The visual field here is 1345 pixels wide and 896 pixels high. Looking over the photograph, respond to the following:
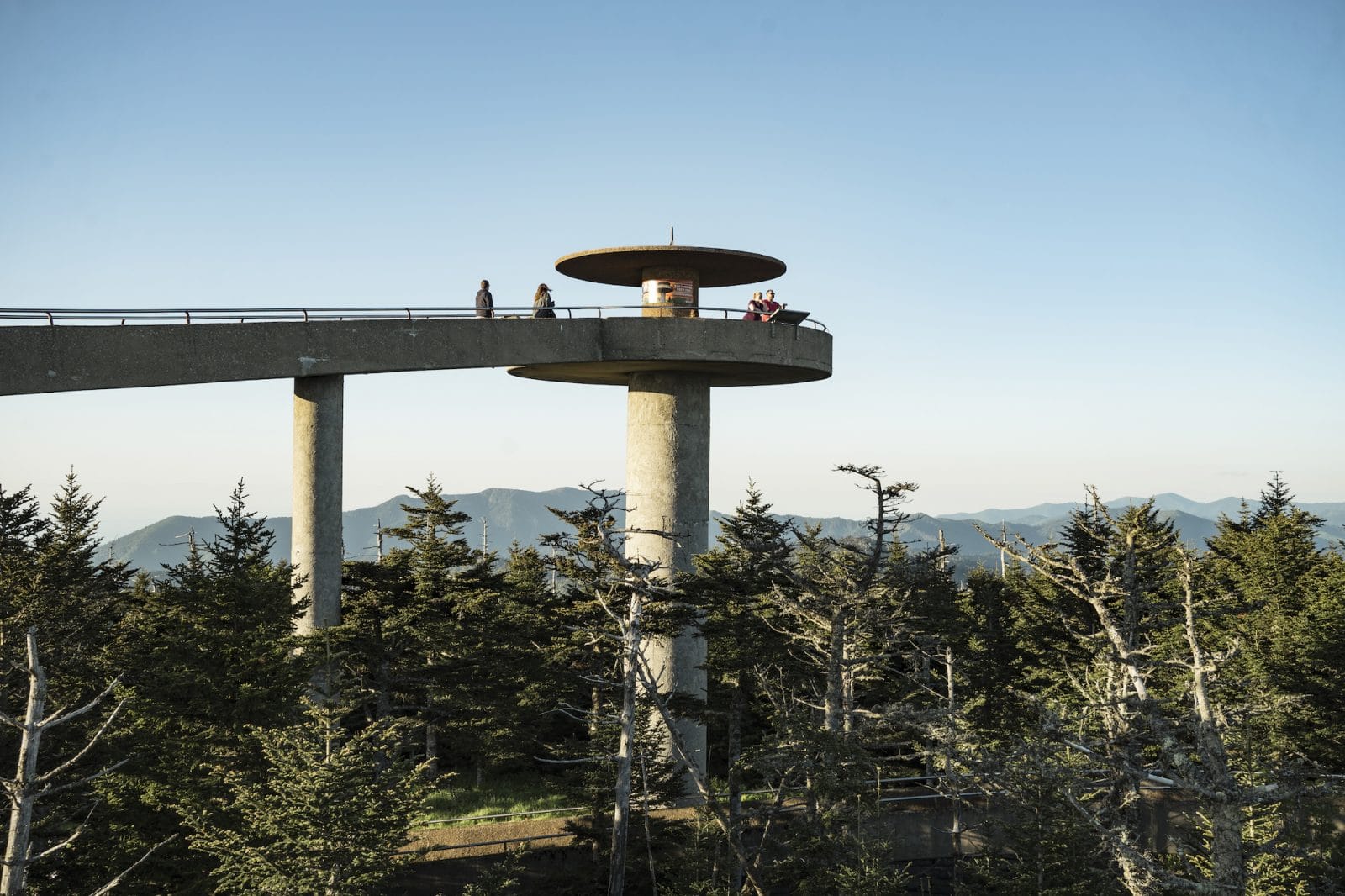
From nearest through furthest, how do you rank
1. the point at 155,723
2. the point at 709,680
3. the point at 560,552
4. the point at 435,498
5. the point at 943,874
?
the point at 155,723 → the point at 560,552 → the point at 943,874 → the point at 709,680 → the point at 435,498

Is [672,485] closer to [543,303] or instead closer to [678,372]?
[678,372]

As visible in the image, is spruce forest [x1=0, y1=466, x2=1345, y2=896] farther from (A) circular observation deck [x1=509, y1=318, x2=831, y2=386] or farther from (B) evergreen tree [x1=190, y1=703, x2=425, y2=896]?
(A) circular observation deck [x1=509, y1=318, x2=831, y2=386]

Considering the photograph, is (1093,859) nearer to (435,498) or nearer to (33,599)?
(435,498)

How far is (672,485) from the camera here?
31.6 metres

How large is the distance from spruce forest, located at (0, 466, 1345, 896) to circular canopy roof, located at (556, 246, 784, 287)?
25.5 feet

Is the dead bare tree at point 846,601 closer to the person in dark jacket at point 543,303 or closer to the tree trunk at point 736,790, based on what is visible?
the tree trunk at point 736,790

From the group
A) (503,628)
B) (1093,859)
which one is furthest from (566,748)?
(1093,859)

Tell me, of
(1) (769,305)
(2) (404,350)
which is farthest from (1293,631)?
(2) (404,350)

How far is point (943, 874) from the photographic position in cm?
3381

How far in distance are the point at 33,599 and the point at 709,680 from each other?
20.3m

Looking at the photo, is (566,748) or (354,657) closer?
(566,748)

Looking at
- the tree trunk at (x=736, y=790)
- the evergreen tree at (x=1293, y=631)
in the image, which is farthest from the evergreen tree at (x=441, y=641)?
the evergreen tree at (x=1293, y=631)

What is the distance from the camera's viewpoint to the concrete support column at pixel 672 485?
102 feet

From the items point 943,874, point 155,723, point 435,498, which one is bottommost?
point 943,874
